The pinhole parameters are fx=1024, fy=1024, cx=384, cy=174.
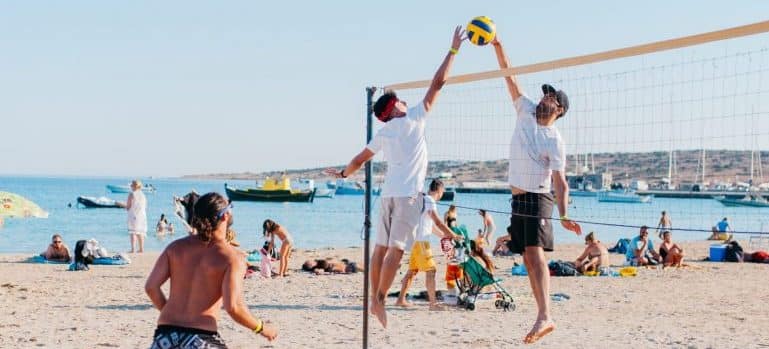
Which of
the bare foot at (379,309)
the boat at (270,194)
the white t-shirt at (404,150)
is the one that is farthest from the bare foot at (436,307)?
the boat at (270,194)

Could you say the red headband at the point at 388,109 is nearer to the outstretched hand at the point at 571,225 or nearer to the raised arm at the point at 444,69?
the raised arm at the point at 444,69

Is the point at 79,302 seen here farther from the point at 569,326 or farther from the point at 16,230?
the point at 16,230

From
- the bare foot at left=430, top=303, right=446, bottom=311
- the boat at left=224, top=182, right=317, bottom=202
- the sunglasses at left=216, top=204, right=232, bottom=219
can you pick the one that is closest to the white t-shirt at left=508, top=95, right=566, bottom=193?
the sunglasses at left=216, top=204, right=232, bottom=219

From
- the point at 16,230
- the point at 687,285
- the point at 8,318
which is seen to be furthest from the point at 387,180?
the point at 16,230

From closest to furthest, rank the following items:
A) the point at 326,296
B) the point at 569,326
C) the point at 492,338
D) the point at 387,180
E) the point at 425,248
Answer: the point at 387,180
the point at 492,338
the point at 569,326
the point at 425,248
the point at 326,296

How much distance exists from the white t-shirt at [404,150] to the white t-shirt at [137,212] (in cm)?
1331

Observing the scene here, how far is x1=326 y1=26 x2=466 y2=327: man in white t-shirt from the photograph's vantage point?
24.2 feet

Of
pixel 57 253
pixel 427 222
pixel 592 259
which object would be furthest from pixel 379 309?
pixel 57 253

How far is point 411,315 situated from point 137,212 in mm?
10461

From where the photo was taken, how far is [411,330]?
404 inches

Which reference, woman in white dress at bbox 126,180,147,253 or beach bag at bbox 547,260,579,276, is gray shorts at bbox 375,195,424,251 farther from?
woman in white dress at bbox 126,180,147,253

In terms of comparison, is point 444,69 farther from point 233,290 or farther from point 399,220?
point 233,290

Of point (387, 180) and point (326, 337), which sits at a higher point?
point (387, 180)

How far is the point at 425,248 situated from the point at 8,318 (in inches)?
177
